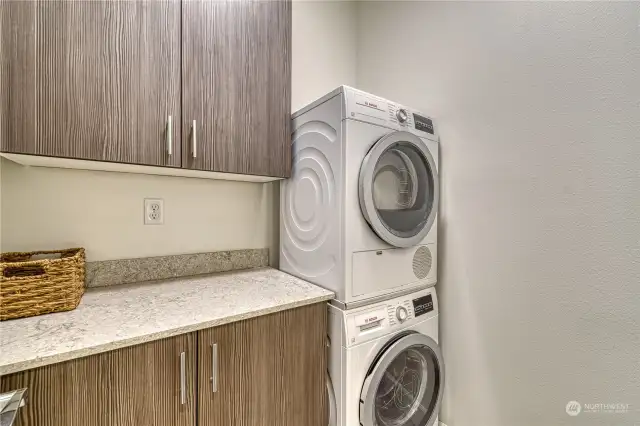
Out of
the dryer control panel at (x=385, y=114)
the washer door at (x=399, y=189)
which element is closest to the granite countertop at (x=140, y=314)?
the washer door at (x=399, y=189)

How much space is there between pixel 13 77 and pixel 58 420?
3.24 feet

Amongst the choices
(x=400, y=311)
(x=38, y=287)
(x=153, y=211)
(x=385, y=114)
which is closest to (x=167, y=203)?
(x=153, y=211)

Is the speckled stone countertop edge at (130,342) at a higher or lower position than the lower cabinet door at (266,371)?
higher

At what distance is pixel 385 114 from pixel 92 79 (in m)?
1.16

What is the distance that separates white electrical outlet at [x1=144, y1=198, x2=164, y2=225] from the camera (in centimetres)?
136

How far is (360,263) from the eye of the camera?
120 centimetres

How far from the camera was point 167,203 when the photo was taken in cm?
141

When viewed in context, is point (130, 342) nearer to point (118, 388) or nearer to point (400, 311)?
point (118, 388)

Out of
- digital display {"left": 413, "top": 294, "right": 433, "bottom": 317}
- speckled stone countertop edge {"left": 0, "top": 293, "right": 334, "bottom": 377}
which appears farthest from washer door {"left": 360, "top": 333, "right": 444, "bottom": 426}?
speckled stone countertop edge {"left": 0, "top": 293, "right": 334, "bottom": 377}

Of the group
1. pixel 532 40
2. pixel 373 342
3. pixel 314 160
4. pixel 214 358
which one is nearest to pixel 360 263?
pixel 373 342

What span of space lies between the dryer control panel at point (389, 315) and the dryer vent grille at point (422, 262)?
10 centimetres

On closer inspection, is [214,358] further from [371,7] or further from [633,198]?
[371,7]

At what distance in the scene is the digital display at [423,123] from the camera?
143 centimetres

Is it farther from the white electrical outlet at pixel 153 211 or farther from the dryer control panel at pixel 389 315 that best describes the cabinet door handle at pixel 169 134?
the dryer control panel at pixel 389 315
